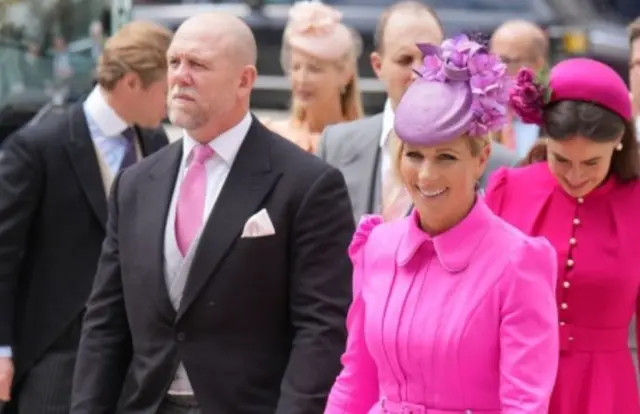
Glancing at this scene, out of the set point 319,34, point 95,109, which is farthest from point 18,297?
point 319,34

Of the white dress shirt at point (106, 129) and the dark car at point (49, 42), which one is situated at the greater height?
the white dress shirt at point (106, 129)

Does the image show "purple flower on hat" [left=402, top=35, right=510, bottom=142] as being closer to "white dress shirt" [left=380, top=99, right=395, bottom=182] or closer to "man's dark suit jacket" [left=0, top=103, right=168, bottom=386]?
"white dress shirt" [left=380, top=99, right=395, bottom=182]

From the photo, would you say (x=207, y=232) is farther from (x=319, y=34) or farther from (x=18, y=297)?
(x=319, y=34)

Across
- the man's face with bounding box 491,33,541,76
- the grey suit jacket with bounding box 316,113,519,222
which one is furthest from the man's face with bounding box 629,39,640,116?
the man's face with bounding box 491,33,541,76

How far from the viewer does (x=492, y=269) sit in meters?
3.49

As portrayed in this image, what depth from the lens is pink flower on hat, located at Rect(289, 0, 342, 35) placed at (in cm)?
620

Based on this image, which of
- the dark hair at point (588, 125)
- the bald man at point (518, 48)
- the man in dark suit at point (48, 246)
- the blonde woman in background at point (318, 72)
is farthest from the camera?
the bald man at point (518, 48)

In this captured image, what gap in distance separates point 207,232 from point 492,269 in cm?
107

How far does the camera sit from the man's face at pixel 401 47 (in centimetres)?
544

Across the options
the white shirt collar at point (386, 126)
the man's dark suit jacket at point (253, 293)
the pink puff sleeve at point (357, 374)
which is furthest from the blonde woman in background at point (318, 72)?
the pink puff sleeve at point (357, 374)

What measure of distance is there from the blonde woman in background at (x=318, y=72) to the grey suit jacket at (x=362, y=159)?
651mm

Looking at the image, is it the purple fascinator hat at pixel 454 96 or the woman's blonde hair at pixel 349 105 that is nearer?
the purple fascinator hat at pixel 454 96

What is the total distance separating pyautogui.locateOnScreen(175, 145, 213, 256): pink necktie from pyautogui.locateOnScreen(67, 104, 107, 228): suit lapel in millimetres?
921

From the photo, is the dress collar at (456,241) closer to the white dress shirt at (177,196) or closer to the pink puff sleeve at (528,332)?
the pink puff sleeve at (528,332)
